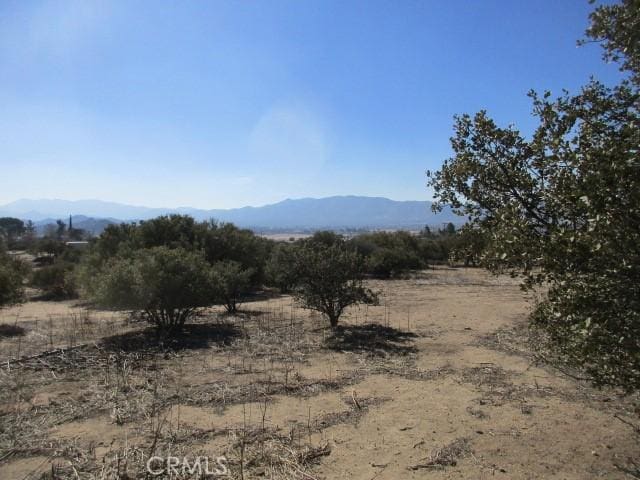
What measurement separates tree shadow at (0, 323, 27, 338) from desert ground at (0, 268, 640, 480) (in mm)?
139

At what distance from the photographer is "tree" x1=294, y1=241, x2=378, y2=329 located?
12.4 meters

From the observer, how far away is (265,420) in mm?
5789

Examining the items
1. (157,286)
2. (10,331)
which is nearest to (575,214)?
(157,286)

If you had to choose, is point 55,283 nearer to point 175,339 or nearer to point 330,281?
point 175,339

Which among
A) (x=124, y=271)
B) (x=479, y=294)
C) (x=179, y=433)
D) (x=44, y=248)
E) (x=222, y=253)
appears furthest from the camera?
(x=44, y=248)

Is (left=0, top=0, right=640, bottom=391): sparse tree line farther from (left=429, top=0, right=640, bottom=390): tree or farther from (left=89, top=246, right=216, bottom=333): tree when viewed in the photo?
(left=89, top=246, right=216, bottom=333): tree

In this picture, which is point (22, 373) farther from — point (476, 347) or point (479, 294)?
point (479, 294)

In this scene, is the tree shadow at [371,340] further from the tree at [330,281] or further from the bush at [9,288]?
the bush at [9,288]

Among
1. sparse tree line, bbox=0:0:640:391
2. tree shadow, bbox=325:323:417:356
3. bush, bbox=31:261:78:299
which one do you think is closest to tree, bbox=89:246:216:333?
tree shadow, bbox=325:323:417:356

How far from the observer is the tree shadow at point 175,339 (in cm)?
1034

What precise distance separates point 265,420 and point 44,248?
154 ft

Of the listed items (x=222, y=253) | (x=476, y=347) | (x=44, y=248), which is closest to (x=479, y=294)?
(x=476, y=347)

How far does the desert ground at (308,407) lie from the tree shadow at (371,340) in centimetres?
6

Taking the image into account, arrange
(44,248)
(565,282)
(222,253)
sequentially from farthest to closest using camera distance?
(44,248)
(222,253)
(565,282)
